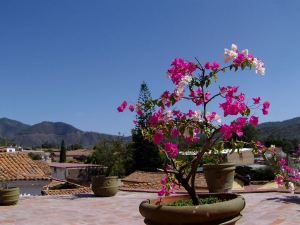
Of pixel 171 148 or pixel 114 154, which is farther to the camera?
pixel 114 154

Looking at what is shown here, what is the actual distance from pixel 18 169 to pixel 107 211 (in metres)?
11.2

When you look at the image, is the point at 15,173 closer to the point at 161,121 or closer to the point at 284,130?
the point at 161,121

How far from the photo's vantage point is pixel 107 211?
12195 millimetres

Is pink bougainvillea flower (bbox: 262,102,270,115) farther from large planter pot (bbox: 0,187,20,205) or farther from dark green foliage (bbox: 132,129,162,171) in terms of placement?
dark green foliage (bbox: 132,129,162,171)

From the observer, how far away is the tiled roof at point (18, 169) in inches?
827

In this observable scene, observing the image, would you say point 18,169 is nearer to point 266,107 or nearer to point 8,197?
point 8,197

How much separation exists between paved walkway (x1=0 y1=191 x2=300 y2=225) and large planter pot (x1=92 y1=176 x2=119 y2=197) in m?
0.38

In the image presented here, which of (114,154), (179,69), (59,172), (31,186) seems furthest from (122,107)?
(59,172)

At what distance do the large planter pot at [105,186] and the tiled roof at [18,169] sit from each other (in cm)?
626

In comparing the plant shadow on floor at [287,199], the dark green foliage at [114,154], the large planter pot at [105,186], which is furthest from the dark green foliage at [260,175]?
the plant shadow on floor at [287,199]

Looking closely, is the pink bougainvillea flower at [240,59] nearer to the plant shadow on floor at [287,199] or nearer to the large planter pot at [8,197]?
the plant shadow on floor at [287,199]

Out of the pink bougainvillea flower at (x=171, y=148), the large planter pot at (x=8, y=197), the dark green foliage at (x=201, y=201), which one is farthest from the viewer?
the large planter pot at (x=8, y=197)

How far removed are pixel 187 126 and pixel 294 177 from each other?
189 centimetres

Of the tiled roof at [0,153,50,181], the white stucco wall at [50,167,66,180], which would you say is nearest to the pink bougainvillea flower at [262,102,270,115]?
the tiled roof at [0,153,50,181]
